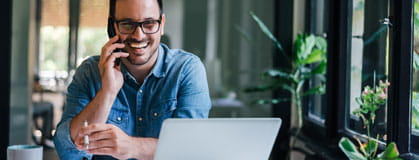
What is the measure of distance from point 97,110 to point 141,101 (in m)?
0.21

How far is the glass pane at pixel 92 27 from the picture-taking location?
3008mm

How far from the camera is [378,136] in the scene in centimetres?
286

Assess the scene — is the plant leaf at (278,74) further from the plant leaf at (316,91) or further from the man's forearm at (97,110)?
the man's forearm at (97,110)

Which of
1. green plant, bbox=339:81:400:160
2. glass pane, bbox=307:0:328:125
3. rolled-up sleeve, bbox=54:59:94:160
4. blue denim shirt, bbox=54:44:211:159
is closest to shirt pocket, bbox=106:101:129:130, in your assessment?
blue denim shirt, bbox=54:44:211:159

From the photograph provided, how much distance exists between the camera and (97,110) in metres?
2.83

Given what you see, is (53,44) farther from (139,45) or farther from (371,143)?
(371,143)

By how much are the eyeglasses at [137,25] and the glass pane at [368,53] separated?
3.41 ft

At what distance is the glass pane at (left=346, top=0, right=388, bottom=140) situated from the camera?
9.35 ft

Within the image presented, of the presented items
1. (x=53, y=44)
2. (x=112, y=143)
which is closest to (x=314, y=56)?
(x=112, y=143)

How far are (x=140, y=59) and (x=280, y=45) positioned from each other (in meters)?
1.18

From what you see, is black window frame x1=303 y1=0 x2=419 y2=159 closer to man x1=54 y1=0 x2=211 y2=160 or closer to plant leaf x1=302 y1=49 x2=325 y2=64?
plant leaf x1=302 y1=49 x2=325 y2=64

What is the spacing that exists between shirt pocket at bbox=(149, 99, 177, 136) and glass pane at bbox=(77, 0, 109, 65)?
1.31 feet

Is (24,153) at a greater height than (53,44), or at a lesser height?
lesser

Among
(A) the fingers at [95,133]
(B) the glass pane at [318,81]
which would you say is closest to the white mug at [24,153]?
(A) the fingers at [95,133]
